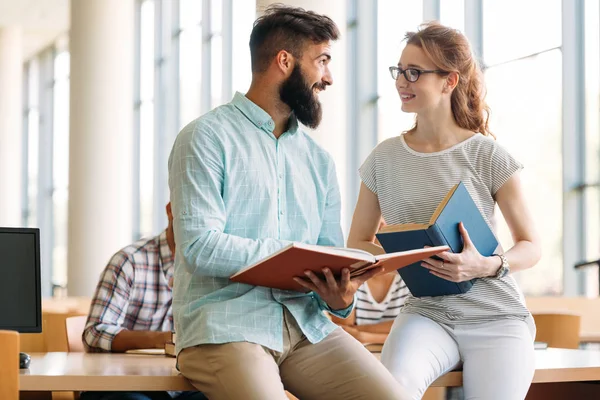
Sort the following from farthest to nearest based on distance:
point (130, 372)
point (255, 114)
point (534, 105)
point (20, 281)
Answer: point (534, 105) → point (20, 281) → point (255, 114) → point (130, 372)

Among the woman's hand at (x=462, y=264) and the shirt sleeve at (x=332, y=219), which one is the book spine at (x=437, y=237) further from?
the shirt sleeve at (x=332, y=219)

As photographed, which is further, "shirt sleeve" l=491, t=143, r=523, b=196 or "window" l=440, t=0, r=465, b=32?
"window" l=440, t=0, r=465, b=32

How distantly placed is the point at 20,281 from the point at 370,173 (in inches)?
44.7

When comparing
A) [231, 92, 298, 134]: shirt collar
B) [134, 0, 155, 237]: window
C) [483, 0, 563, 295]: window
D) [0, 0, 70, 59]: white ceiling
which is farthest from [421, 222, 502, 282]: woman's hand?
[0, 0, 70, 59]: white ceiling

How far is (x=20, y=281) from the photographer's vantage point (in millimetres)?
2736

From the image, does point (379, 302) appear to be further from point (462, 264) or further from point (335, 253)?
point (335, 253)

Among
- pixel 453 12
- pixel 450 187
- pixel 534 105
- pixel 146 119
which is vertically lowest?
pixel 450 187

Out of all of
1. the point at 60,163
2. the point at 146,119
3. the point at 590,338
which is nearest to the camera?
the point at 590,338

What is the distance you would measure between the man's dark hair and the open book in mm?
667

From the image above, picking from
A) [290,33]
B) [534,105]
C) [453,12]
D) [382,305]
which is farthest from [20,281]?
[453,12]

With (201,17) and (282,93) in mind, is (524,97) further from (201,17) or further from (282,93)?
(201,17)

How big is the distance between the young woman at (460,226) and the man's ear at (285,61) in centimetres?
37

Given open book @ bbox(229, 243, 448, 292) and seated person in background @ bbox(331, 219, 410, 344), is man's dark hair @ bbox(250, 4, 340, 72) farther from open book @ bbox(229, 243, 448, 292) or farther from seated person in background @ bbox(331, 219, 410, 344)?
seated person in background @ bbox(331, 219, 410, 344)

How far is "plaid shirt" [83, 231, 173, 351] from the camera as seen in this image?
3439 millimetres
